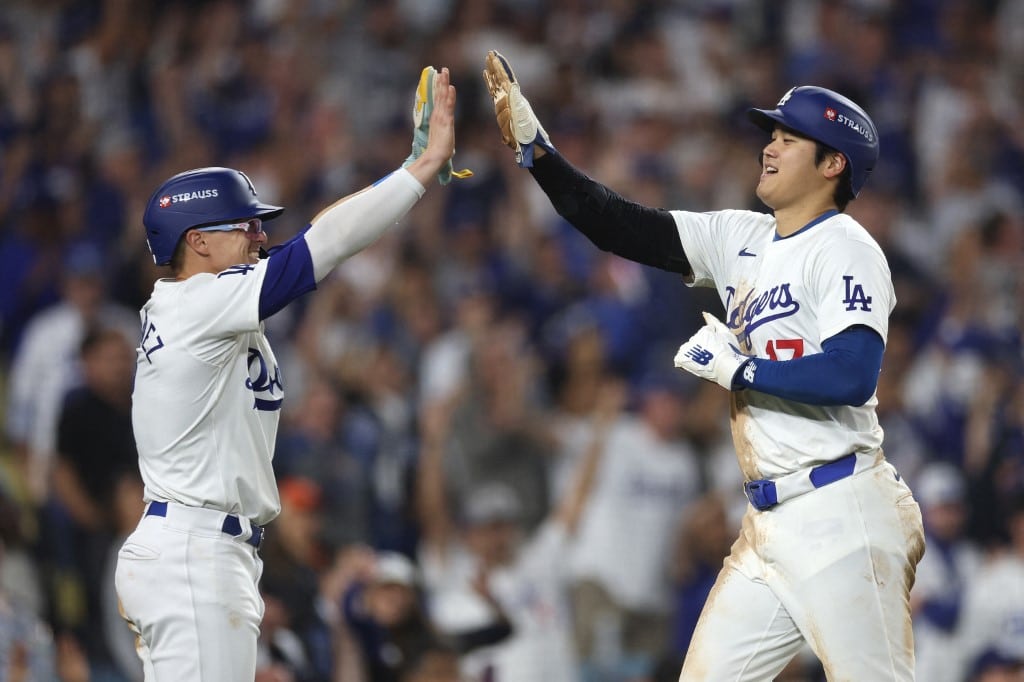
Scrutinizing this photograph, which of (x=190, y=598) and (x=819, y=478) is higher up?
(x=819, y=478)

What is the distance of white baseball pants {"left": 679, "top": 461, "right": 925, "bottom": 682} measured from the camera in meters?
3.75

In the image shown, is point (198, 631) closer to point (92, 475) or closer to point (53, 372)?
point (92, 475)

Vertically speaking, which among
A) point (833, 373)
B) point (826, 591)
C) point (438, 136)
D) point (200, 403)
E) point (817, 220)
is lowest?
point (826, 591)

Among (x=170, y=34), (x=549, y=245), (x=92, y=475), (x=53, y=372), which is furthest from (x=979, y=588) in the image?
(x=170, y=34)

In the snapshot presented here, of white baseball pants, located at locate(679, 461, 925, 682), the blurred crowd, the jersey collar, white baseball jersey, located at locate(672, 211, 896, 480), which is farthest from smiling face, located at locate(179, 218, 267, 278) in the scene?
the blurred crowd

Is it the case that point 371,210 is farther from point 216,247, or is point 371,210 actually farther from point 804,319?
point 804,319

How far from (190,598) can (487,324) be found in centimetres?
423

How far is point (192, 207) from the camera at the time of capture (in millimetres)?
4090

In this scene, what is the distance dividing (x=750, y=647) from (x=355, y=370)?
4.23 metres

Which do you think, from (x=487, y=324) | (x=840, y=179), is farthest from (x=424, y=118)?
(x=487, y=324)

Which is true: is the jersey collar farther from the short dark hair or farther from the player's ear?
the player's ear

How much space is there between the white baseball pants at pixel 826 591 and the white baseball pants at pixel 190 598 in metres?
1.27

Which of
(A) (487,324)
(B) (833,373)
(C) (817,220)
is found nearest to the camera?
(B) (833,373)

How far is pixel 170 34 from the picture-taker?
10469 millimetres
